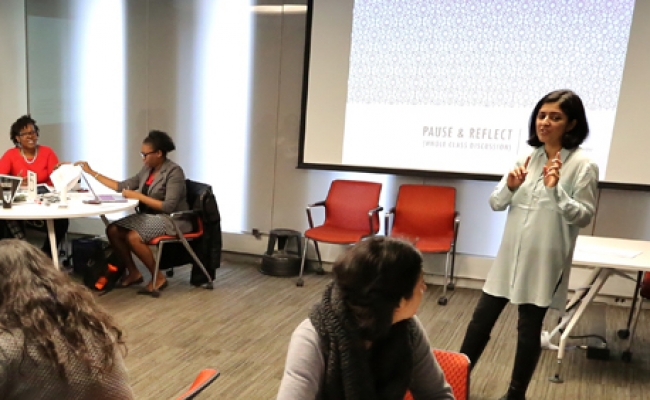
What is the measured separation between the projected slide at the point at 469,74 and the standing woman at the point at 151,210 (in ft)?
4.57

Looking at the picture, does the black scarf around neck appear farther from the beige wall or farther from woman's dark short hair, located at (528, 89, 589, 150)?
the beige wall

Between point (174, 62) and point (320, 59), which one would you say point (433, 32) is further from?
point (174, 62)

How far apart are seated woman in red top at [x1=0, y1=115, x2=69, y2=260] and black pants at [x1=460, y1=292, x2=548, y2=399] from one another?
131 inches

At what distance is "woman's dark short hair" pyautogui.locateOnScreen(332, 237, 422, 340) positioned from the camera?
4.23 feet

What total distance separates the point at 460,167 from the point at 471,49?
0.90 m

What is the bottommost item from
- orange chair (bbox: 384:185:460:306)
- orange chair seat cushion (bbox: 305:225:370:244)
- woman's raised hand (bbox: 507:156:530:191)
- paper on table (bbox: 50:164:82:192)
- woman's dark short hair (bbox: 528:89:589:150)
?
orange chair seat cushion (bbox: 305:225:370:244)

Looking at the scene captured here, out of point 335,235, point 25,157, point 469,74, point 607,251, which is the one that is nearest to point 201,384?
point 607,251

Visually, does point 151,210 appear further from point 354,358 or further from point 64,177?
point 354,358

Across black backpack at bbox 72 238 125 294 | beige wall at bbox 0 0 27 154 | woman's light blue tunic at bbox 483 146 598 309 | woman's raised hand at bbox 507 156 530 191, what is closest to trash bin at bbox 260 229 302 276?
black backpack at bbox 72 238 125 294

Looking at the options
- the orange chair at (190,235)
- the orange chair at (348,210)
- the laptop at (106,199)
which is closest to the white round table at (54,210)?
the laptop at (106,199)

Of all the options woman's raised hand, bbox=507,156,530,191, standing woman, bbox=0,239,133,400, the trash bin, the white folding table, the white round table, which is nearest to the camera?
standing woman, bbox=0,239,133,400

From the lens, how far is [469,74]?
4.45 metres

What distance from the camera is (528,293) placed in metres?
2.47

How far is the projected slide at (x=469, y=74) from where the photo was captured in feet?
13.7
